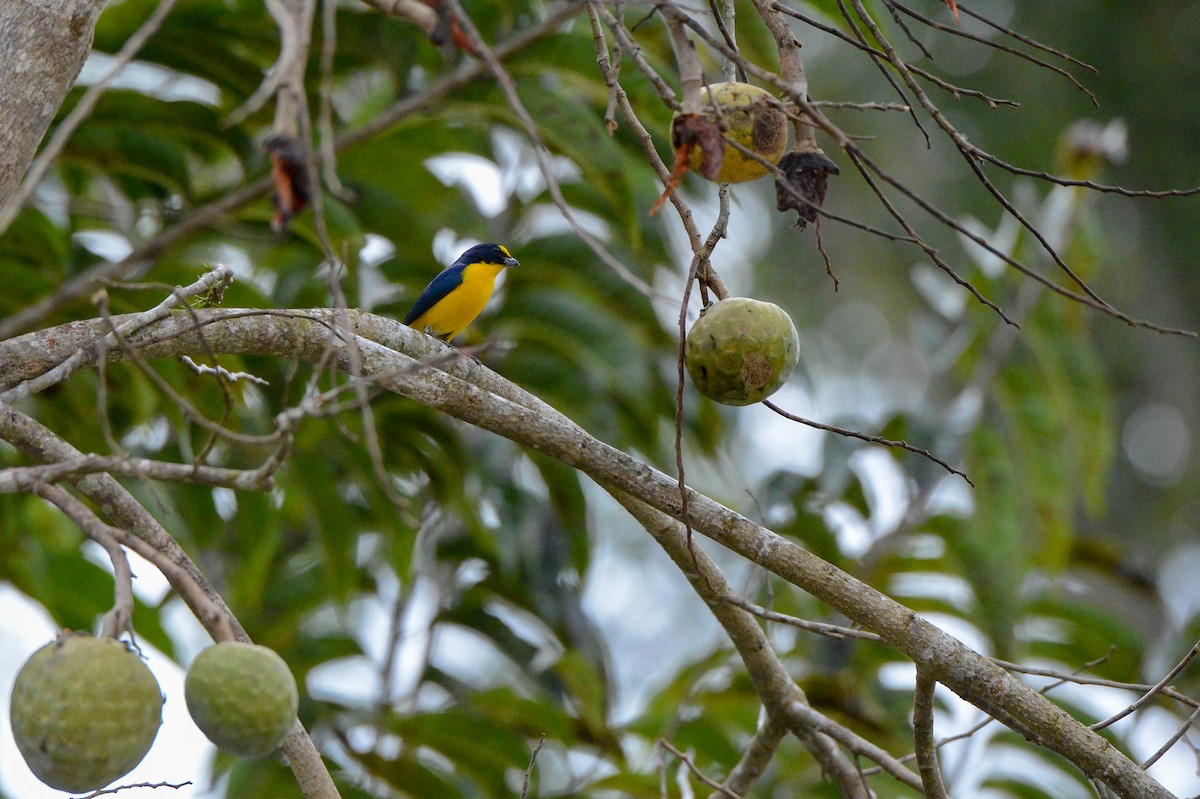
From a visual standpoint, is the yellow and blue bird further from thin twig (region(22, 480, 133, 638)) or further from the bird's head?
thin twig (region(22, 480, 133, 638))

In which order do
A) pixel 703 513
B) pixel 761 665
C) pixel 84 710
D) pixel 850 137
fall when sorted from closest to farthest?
pixel 84 710 < pixel 850 137 < pixel 703 513 < pixel 761 665

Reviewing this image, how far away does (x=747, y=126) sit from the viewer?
1750mm

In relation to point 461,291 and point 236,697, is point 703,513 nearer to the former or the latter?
point 236,697

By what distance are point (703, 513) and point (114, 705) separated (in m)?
0.96

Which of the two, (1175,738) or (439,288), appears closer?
(1175,738)

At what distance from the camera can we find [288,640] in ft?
15.2

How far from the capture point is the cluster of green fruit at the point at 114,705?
1.31m

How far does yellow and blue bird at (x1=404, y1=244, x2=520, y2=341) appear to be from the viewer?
443cm

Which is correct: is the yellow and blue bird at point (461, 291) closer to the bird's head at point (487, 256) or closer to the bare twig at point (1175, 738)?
the bird's head at point (487, 256)

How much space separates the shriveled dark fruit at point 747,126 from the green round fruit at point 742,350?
203 mm

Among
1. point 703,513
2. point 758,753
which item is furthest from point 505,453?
point 703,513

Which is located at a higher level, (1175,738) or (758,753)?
(1175,738)

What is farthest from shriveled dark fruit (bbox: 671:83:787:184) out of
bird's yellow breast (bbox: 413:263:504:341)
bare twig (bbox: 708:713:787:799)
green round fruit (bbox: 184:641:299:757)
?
bird's yellow breast (bbox: 413:263:504:341)

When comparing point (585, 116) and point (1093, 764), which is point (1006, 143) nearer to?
point (585, 116)
